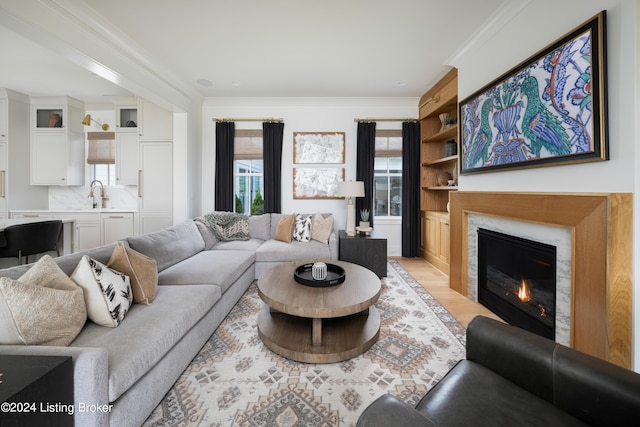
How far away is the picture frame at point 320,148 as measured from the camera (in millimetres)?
4586

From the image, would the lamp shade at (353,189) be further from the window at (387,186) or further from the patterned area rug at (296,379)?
the patterned area rug at (296,379)

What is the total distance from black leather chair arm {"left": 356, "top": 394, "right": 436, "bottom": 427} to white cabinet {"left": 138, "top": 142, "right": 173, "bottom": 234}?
173 inches

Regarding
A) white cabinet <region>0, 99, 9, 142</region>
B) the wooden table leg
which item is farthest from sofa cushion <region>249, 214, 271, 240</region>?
white cabinet <region>0, 99, 9, 142</region>

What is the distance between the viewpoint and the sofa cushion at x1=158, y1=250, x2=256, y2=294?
2.24 metres

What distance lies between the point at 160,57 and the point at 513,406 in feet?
14.1

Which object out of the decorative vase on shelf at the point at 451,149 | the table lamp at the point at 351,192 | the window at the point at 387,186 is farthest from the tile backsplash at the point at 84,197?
the decorative vase on shelf at the point at 451,149

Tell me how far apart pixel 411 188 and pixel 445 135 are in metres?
0.97

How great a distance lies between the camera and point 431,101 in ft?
13.1

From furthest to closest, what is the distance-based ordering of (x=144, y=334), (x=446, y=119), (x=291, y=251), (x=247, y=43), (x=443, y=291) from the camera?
(x=446, y=119)
(x=291, y=251)
(x=443, y=291)
(x=247, y=43)
(x=144, y=334)

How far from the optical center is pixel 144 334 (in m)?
1.36

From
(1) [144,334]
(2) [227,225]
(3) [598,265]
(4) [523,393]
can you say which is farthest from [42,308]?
(3) [598,265]

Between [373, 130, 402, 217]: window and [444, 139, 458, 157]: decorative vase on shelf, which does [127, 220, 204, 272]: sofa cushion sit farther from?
[444, 139, 458, 157]: decorative vase on shelf

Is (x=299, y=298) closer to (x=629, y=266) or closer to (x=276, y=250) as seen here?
(x=276, y=250)

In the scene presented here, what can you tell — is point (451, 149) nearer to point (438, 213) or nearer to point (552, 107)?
point (438, 213)
